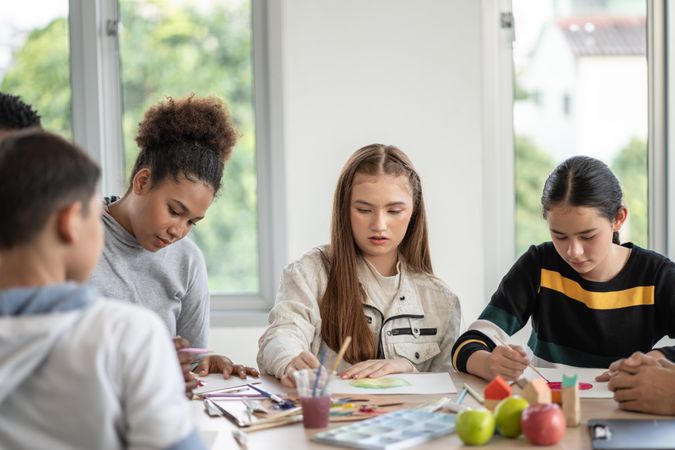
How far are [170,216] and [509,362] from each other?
870 mm

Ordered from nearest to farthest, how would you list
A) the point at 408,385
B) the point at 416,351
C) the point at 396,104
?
the point at 408,385 → the point at 416,351 → the point at 396,104

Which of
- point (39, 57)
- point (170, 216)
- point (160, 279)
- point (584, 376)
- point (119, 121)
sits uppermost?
point (39, 57)

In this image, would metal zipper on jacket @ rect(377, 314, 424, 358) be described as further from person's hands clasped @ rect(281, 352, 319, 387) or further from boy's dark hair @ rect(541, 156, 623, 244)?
boy's dark hair @ rect(541, 156, 623, 244)

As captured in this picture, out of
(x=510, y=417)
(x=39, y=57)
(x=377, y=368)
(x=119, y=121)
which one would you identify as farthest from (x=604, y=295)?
(x=39, y=57)

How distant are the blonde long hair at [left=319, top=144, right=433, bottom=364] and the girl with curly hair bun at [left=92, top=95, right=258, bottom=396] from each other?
31 centimetres

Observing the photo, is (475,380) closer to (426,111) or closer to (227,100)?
(426,111)

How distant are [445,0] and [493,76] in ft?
1.09

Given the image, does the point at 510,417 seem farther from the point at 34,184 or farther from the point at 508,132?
the point at 508,132

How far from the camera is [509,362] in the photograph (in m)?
1.91

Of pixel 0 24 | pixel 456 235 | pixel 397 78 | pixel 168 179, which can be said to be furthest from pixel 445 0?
pixel 0 24

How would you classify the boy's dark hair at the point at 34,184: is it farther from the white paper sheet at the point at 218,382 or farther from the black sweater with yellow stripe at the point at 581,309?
the black sweater with yellow stripe at the point at 581,309

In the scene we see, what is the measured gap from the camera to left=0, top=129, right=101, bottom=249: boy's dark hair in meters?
1.10

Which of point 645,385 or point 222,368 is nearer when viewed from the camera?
point 645,385

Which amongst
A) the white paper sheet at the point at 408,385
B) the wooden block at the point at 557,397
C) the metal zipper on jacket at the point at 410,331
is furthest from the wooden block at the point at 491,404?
the metal zipper on jacket at the point at 410,331
